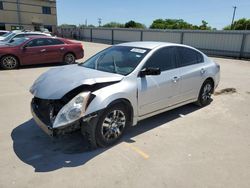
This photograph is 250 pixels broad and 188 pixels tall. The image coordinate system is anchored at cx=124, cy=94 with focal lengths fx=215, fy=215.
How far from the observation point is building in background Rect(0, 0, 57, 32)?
1639 inches

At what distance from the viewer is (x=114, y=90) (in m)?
3.25

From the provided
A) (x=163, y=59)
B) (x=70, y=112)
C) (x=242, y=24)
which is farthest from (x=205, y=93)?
(x=242, y=24)

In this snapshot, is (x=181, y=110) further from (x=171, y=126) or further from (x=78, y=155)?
(x=78, y=155)

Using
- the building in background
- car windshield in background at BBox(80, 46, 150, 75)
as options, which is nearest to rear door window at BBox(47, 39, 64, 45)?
car windshield in background at BBox(80, 46, 150, 75)

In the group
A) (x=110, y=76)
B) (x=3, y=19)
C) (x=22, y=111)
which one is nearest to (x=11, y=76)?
(x=22, y=111)

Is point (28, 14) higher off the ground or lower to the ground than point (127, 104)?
higher

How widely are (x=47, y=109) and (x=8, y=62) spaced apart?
711 centimetres

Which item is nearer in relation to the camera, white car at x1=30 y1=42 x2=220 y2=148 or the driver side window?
white car at x1=30 y1=42 x2=220 y2=148

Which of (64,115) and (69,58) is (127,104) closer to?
(64,115)

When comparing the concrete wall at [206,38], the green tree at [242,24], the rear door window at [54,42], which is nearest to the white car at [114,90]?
the rear door window at [54,42]

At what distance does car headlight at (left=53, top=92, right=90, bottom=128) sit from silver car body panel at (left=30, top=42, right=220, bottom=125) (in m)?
0.09

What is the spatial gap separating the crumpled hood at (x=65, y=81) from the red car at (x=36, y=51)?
21.0ft

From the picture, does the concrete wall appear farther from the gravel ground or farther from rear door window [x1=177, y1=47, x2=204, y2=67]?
the gravel ground

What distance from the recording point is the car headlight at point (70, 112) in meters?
2.89
